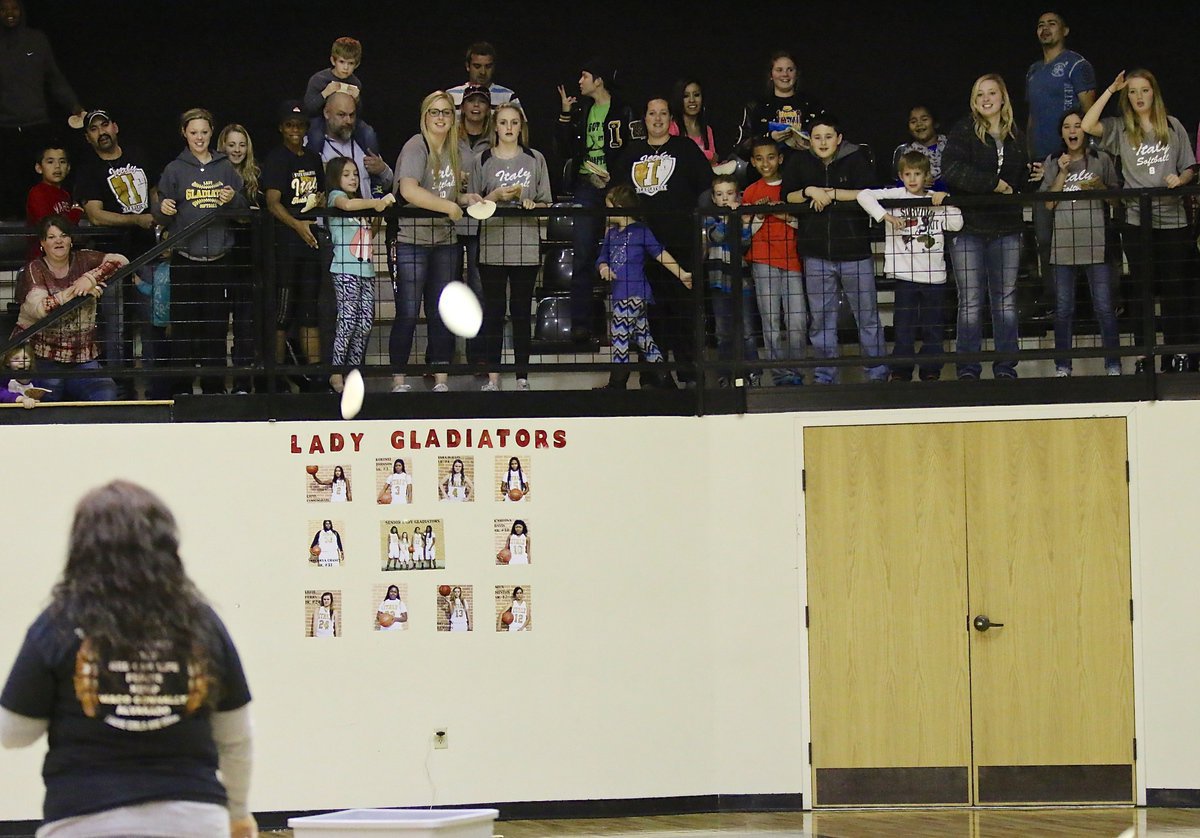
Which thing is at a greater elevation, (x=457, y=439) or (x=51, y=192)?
(x=51, y=192)

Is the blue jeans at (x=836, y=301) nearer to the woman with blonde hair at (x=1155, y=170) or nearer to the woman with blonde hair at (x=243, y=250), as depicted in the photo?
the woman with blonde hair at (x=1155, y=170)

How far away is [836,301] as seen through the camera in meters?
9.05

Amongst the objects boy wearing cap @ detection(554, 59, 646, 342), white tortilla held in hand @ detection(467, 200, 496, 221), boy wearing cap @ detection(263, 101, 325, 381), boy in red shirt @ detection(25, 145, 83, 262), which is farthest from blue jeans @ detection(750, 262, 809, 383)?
boy in red shirt @ detection(25, 145, 83, 262)

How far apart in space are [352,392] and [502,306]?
92 centimetres

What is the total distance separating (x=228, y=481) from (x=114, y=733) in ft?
17.9

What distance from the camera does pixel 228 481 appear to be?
8961mm

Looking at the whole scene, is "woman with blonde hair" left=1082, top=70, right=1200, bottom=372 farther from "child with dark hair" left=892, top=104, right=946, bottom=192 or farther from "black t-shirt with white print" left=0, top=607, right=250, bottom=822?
"black t-shirt with white print" left=0, top=607, right=250, bottom=822

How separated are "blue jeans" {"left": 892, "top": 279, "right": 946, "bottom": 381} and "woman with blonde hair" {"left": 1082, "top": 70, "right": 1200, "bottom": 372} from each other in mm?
1070

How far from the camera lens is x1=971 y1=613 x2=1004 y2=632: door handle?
9055mm

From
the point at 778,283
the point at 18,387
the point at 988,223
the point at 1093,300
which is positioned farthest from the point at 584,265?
the point at 18,387

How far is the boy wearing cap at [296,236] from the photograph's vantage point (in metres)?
9.05

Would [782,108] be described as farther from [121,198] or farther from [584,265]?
[121,198]

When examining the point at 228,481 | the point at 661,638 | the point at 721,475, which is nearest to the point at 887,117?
the point at 721,475

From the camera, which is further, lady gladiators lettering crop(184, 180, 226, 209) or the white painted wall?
lady gladiators lettering crop(184, 180, 226, 209)
